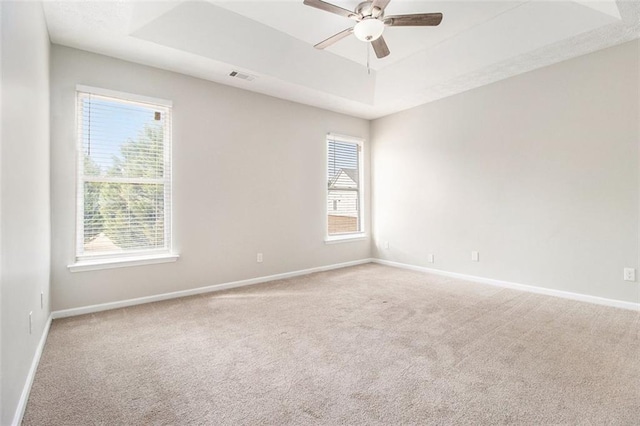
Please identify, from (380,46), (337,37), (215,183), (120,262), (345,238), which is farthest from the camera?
(345,238)

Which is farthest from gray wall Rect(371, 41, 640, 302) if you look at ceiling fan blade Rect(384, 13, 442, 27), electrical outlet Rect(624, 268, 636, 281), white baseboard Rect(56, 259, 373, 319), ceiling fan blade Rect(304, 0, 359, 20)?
ceiling fan blade Rect(304, 0, 359, 20)

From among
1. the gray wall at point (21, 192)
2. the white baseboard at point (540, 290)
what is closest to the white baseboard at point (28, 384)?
the gray wall at point (21, 192)

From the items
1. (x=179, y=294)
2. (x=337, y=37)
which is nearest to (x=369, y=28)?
(x=337, y=37)

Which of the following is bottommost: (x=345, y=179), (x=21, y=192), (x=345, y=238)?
(x=345, y=238)

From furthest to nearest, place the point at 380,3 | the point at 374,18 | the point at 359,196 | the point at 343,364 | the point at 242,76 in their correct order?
the point at 359,196
the point at 242,76
the point at 374,18
the point at 380,3
the point at 343,364

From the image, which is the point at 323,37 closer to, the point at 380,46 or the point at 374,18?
the point at 380,46

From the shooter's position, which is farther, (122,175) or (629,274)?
(122,175)

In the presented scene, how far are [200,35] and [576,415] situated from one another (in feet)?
13.4

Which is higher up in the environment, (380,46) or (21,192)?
(380,46)

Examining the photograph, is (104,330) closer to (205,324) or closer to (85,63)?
(205,324)

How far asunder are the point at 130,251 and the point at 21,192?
5.62 ft

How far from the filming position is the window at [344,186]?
5172 millimetres

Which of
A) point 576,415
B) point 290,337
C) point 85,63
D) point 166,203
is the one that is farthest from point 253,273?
point 576,415

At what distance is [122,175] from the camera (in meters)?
3.28
